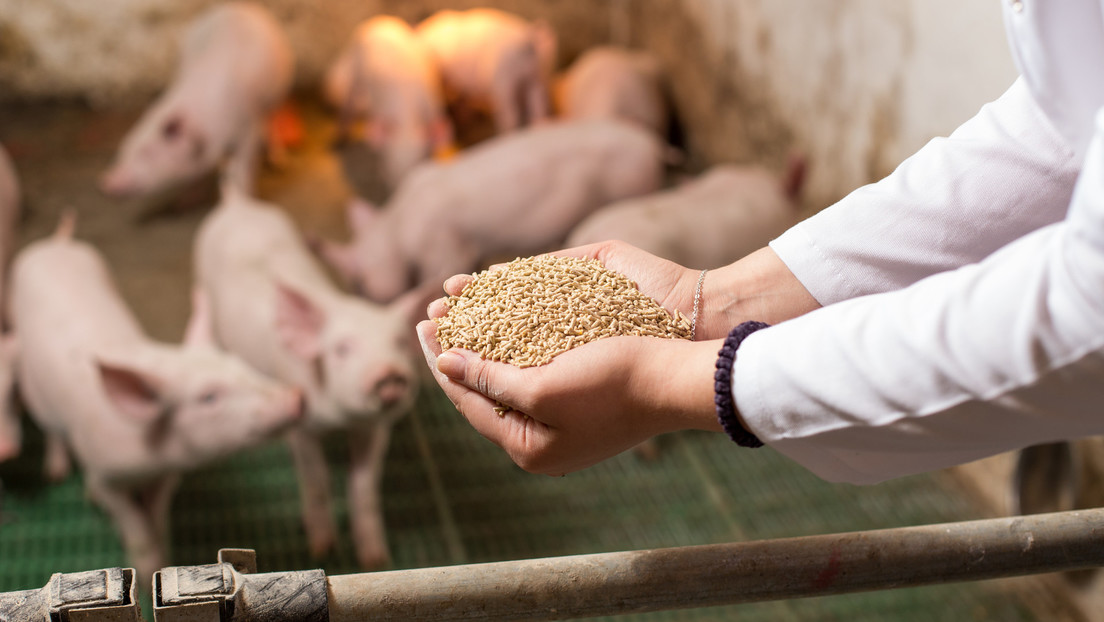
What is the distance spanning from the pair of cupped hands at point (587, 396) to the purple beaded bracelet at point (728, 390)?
0.01 meters

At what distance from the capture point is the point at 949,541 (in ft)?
2.29

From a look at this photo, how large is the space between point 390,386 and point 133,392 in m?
0.41

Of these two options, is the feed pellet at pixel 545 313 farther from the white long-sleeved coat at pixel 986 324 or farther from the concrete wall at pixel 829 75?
the concrete wall at pixel 829 75

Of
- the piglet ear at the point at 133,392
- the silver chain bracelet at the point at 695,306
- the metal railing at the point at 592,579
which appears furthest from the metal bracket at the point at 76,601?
the piglet ear at the point at 133,392

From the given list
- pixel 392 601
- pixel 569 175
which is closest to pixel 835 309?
pixel 392 601

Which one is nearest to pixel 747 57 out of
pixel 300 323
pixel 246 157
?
pixel 246 157

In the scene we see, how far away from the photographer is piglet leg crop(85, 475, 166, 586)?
1.57 meters

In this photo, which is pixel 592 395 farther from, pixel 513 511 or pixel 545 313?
pixel 513 511

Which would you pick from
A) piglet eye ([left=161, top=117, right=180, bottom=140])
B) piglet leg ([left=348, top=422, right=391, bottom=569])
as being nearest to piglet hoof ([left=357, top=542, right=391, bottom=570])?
piglet leg ([left=348, top=422, right=391, bottom=569])

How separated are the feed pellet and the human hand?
0.06 ft

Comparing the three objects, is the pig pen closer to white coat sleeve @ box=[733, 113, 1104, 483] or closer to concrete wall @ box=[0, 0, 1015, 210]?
concrete wall @ box=[0, 0, 1015, 210]

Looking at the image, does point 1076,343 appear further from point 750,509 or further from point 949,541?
point 750,509

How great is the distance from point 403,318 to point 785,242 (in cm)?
90

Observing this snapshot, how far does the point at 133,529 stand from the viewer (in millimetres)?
1585
